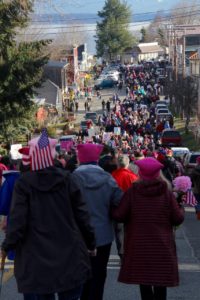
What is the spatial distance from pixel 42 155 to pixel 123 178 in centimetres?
386

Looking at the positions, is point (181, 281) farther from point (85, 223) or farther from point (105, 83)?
point (105, 83)

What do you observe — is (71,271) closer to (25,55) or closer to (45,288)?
(45,288)

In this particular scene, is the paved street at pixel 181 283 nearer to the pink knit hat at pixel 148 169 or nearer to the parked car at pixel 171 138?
the pink knit hat at pixel 148 169

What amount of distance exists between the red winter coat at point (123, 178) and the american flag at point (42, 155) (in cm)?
362

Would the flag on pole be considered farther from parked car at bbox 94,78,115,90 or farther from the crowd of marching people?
parked car at bbox 94,78,115,90

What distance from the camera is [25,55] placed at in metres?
36.7

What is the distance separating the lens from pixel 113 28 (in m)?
153

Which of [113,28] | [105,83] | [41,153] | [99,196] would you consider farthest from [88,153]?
[113,28]

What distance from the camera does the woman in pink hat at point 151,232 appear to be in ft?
24.0

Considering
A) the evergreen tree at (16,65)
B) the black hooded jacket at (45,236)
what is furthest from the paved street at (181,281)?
the evergreen tree at (16,65)

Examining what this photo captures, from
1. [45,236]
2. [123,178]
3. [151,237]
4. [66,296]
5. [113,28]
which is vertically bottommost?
[66,296]

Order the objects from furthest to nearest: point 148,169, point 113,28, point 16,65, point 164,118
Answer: point 113,28
point 164,118
point 16,65
point 148,169

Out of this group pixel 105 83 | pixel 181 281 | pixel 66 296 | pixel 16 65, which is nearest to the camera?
pixel 66 296

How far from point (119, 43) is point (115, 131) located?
352ft
